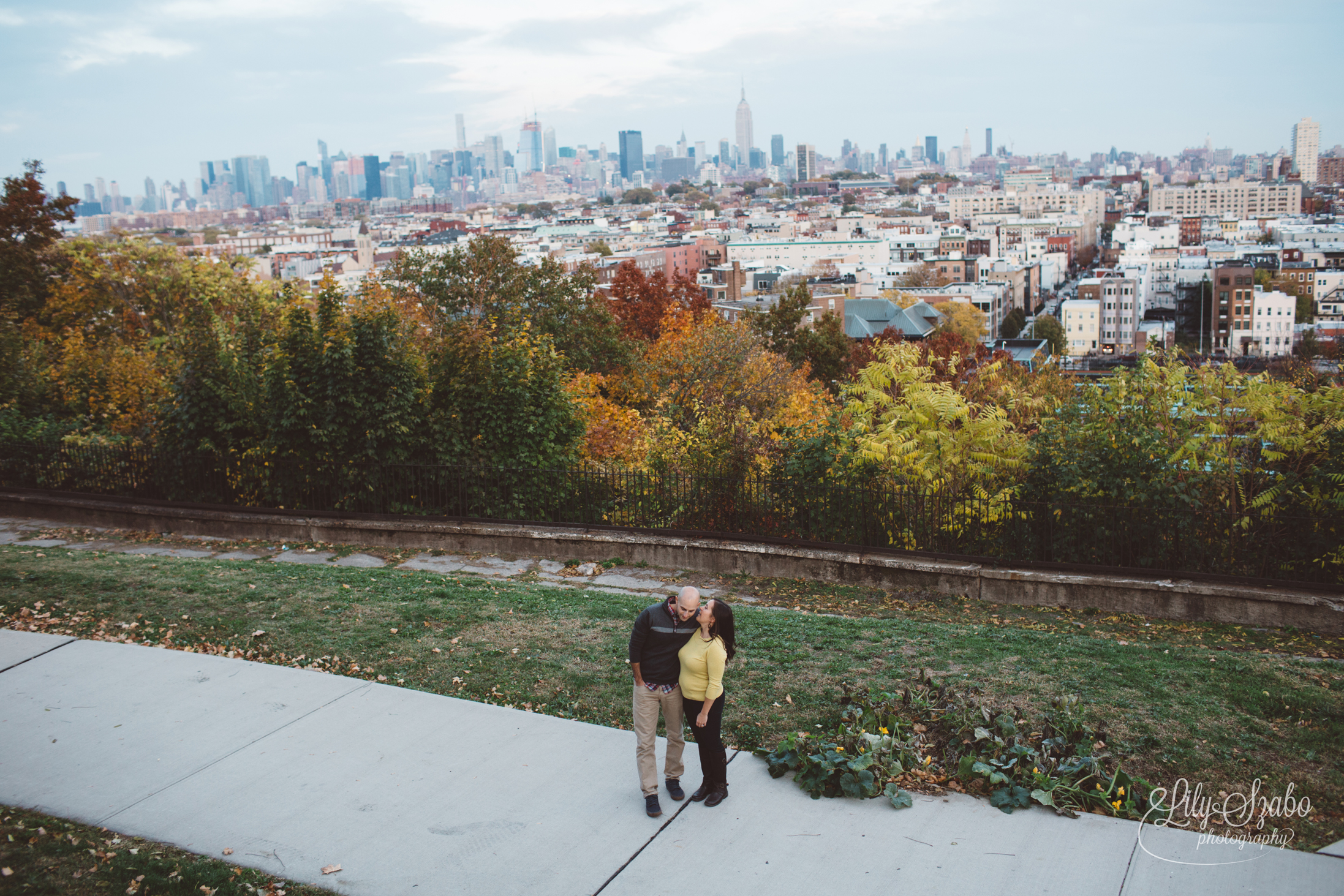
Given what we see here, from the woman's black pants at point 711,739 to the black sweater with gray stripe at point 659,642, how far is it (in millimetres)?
220

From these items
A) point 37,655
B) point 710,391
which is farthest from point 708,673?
point 710,391

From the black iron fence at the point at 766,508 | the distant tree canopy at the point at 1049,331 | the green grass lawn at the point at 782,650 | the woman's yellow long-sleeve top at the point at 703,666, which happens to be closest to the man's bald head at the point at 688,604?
the woman's yellow long-sleeve top at the point at 703,666

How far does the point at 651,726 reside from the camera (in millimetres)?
5914

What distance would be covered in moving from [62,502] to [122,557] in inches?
194

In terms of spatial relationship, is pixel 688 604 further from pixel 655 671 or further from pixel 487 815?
pixel 487 815

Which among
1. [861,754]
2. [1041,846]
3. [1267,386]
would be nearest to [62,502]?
[861,754]

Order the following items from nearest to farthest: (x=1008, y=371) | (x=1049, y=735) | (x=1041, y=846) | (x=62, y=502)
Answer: (x=1041, y=846)
(x=1049, y=735)
(x=62, y=502)
(x=1008, y=371)

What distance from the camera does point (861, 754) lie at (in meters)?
6.38

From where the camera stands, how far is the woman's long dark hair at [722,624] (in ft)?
19.1

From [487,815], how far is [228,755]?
2.00 m

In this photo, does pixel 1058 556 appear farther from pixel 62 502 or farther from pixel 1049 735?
pixel 62 502

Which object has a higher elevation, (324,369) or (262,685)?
(324,369)

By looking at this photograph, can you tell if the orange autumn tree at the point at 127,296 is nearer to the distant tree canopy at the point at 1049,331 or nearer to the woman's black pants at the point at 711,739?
the woman's black pants at the point at 711,739

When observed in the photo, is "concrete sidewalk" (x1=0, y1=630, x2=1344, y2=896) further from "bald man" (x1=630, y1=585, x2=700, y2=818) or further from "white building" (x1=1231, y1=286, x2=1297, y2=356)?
"white building" (x1=1231, y1=286, x2=1297, y2=356)
